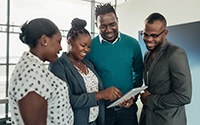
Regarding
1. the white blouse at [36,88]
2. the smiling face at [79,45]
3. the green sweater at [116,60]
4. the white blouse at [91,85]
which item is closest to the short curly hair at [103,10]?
the green sweater at [116,60]

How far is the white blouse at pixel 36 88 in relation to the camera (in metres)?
0.94

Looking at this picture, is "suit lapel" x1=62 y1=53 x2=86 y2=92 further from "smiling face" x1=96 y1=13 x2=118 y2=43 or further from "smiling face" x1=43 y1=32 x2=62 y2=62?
"smiling face" x1=96 y1=13 x2=118 y2=43

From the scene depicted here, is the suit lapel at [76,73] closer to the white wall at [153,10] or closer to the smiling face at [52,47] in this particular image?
the smiling face at [52,47]

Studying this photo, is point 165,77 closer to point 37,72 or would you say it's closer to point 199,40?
point 37,72

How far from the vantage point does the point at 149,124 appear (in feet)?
5.51

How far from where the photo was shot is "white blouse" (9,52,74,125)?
3.09 ft

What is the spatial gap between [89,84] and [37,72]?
0.69m

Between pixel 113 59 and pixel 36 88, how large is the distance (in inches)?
42.3

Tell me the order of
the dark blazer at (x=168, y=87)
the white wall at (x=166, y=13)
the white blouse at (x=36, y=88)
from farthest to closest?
the white wall at (x=166, y=13), the dark blazer at (x=168, y=87), the white blouse at (x=36, y=88)

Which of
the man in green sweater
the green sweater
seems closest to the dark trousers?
the man in green sweater

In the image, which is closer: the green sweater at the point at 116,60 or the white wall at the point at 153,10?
the green sweater at the point at 116,60

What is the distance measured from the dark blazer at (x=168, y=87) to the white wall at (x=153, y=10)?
2342 mm

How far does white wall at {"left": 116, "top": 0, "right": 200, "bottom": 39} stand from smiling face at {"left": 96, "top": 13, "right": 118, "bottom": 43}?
2238mm

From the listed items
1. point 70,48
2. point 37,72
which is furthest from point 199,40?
point 37,72
